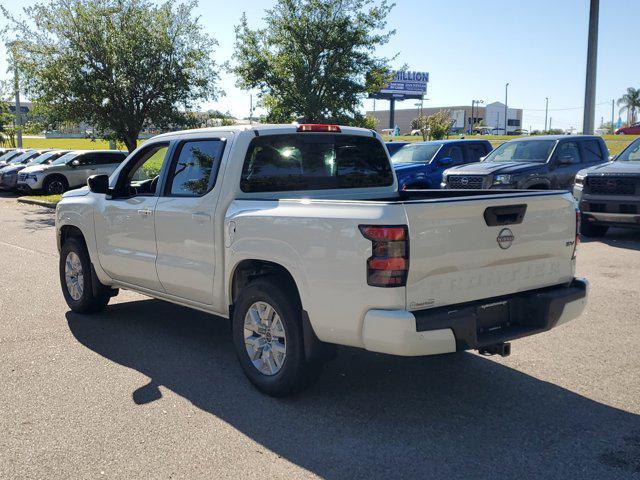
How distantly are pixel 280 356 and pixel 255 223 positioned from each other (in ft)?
3.03

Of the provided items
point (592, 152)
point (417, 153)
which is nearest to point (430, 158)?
point (417, 153)

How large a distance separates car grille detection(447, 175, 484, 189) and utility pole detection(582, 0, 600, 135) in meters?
8.20

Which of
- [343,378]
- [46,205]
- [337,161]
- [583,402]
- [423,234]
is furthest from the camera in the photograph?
[46,205]

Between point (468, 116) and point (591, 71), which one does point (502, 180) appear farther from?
point (468, 116)

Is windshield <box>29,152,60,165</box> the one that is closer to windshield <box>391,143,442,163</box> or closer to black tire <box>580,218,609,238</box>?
windshield <box>391,143,442,163</box>

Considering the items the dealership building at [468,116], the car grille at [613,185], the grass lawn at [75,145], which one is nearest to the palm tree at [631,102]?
the dealership building at [468,116]

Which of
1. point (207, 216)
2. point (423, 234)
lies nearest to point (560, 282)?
point (423, 234)

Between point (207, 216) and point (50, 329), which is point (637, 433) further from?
point (50, 329)

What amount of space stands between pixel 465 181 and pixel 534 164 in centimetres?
136

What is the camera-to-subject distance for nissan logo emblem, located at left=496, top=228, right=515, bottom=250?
4125 millimetres

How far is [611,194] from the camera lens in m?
11.2

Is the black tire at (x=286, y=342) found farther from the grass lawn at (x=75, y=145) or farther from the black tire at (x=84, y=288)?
the grass lawn at (x=75, y=145)

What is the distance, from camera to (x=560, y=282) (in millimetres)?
4594

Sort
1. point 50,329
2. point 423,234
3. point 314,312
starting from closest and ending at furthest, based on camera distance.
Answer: point 423,234 < point 314,312 < point 50,329
